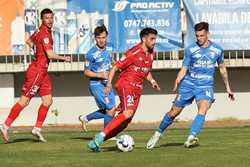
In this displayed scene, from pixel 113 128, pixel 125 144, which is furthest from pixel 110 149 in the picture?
pixel 113 128

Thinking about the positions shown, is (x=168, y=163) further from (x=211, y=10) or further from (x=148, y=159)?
(x=211, y=10)

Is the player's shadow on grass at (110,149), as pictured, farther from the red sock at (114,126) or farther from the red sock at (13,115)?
the red sock at (13,115)

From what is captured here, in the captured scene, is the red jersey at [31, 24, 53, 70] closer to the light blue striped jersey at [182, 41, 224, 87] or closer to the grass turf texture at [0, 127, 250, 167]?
the grass turf texture at [0, 127, 250, 167]

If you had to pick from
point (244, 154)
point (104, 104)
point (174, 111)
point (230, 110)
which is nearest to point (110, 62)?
point (104, 104)

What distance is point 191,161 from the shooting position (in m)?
9.91

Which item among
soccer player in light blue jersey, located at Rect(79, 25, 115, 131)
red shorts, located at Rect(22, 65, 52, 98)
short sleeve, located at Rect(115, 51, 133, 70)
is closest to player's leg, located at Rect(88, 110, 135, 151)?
short sleeve, located at Rect(115, 51, 133, 70)

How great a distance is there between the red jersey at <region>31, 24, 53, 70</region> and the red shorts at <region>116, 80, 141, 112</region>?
8.16 ft

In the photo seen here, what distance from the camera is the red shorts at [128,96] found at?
11516mm

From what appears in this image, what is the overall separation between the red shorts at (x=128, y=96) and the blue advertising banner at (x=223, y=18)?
1160 cm

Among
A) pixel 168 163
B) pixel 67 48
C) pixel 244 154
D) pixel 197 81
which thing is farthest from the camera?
pixel 67 48

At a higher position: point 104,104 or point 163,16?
point 163,16

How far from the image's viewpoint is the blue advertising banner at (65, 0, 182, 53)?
22875mm

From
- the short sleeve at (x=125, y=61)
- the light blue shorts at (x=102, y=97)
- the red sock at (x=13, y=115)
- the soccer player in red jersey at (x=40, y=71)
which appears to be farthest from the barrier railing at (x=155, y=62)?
the short sleeve at (x=125, y=61)

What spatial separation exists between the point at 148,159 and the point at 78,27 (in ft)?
43.3
